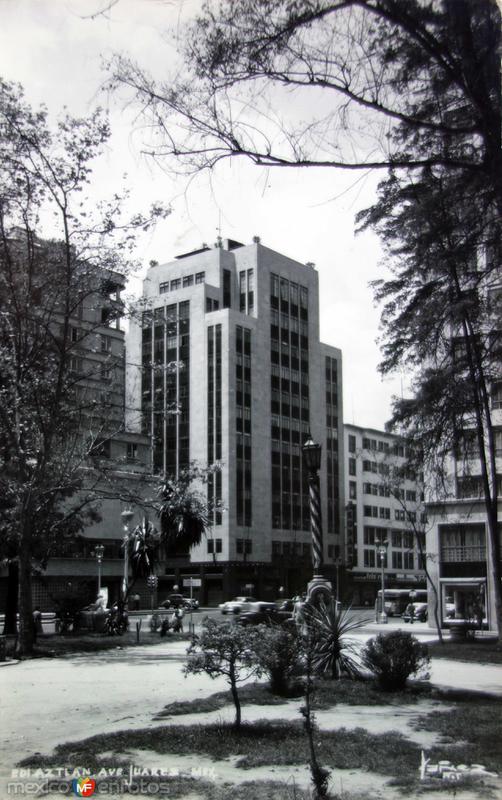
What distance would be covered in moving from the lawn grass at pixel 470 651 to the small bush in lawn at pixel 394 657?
26.7 feet

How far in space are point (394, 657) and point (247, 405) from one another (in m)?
71.2

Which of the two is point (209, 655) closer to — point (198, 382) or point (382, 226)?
point (382, 226)

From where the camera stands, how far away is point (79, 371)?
26156mm

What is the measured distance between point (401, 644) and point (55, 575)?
144ft

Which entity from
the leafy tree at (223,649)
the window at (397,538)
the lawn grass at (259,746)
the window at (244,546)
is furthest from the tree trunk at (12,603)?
the window at (397,538)

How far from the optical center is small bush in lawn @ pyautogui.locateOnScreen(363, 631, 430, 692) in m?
12.5

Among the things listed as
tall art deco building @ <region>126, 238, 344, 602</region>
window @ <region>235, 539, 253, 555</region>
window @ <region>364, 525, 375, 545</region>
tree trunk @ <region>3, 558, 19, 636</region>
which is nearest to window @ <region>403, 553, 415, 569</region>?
window @ <region>364, 525, 375, 545</region>

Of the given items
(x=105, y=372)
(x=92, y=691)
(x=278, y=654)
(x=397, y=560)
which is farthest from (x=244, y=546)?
(x=278, y=654)

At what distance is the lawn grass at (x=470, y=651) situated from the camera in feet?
68.1

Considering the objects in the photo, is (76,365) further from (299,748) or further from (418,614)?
(418,614)

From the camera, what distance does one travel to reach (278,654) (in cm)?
1137

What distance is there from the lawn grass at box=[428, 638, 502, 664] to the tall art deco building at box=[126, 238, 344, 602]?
49.7 meters

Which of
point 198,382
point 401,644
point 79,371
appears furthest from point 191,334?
point 401,644

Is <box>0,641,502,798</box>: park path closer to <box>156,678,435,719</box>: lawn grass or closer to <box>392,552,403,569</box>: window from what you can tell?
<box>156,678,435,719</box>: lawn grass
